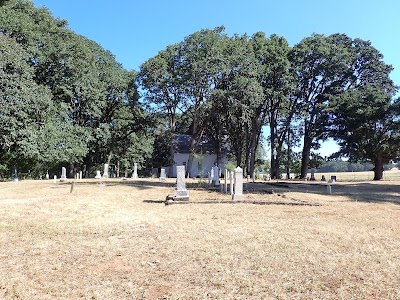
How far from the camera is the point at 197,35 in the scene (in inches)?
1277

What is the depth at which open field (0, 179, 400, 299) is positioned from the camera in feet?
13.1

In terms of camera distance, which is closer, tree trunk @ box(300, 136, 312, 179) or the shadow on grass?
the shadow on grass

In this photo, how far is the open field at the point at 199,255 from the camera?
400cm

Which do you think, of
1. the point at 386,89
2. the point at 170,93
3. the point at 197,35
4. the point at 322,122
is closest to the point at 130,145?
the point at 170,93

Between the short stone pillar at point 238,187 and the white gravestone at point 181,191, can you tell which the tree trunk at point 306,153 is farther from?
the white gravestone at point 181,191

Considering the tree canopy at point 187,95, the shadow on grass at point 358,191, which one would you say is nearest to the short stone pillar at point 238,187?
the shadow on grass at point 358,191

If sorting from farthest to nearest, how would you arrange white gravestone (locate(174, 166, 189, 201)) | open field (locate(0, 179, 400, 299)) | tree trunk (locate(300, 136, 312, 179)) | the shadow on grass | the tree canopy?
tree trunk (locate(300, 136, 312, 179)), the tree canopy, the shadow on grass, white gravestone (locate(174, 166, 189, 201)), open field (locate(0, 179, 400, 299))

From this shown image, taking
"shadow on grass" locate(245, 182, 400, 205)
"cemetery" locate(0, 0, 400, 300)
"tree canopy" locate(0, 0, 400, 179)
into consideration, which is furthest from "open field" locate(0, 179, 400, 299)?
"tree canopy" locate(0, 0, 400, 179)

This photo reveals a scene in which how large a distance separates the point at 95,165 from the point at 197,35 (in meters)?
21.3

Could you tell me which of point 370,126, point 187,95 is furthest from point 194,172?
point 370,126

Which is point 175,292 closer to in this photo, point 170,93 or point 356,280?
point 356,280

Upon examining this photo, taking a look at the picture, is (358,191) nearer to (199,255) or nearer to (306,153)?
(199,255)

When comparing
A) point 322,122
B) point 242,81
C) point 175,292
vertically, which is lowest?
point 175,292

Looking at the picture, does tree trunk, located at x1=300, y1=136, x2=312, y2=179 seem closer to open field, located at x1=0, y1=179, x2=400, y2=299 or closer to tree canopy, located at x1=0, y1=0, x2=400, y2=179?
tree canopy, located at x1=0, y1=0, x2=400, y2=179
